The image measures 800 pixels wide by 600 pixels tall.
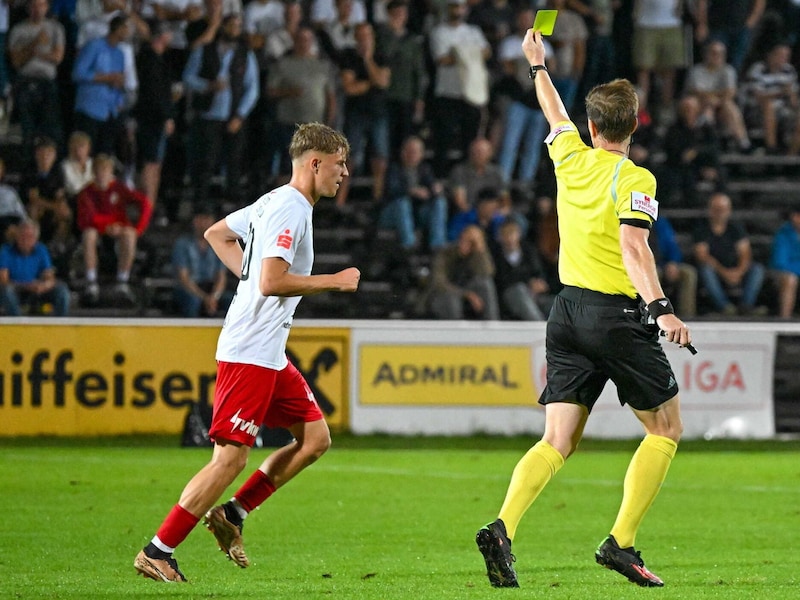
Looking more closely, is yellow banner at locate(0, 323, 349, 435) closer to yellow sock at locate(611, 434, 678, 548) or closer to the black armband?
yellow sock at locate(611, 434, 678, 548)

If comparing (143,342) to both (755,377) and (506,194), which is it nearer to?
(506,194)

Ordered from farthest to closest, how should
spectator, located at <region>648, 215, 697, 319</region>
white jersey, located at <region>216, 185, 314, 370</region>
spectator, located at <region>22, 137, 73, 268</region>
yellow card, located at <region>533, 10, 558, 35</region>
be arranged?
1. spectator, located at <region>648, 215, 697, 319</region>
2. spectator, located at <region>22, 137, 73, 268</region>
3. yellow card, located at <region>533, 10, 558, 35</region>
4. white jersey, located at <region>216, 185, 314, 370</region>

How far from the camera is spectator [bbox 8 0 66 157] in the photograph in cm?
1814

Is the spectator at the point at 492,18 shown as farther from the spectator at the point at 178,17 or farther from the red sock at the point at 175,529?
the red sock at the point at 175,529

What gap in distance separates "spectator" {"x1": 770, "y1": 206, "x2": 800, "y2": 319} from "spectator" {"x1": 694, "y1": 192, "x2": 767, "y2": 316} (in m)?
0.25

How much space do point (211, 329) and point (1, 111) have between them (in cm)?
527

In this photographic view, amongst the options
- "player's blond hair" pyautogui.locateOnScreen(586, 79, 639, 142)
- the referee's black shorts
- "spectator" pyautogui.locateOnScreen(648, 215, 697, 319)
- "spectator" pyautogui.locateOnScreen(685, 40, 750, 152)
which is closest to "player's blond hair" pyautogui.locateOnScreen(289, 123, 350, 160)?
"player's blond hair" pyautogui.locateOnScreen(586, 79, 639, 142)

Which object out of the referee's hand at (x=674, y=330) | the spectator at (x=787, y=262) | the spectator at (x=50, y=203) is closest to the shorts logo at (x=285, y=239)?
the referee's hand at (x=674, y=330)

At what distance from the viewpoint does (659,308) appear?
616 centimetres

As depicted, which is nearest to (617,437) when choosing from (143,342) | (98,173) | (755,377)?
(755,377)

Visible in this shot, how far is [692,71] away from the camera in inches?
813

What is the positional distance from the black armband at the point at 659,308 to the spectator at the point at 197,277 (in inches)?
441

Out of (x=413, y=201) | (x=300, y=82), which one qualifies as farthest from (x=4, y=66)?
(x=413, y=201)

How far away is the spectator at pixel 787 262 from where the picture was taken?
18.4 metres
